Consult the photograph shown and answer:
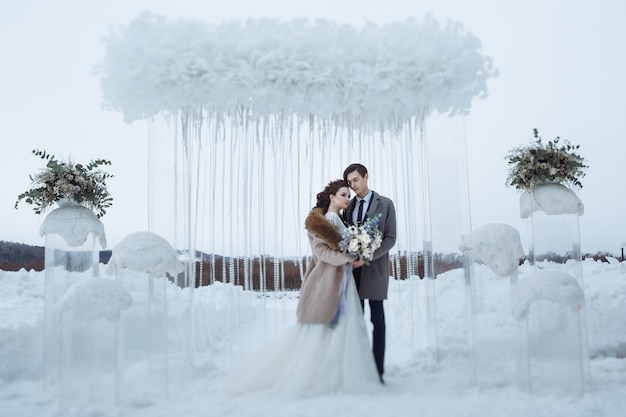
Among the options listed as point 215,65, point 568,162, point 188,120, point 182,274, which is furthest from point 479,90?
point 182,274

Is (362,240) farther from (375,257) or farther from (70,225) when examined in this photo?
(70,225)

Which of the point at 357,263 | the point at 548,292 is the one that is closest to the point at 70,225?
the point at 357,263

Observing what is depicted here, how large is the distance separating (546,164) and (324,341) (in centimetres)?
250

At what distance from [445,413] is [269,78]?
264 centimetres

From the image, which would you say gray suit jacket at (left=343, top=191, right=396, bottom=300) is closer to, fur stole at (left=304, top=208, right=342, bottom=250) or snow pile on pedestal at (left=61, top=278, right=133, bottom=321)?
fur stole at (left=304, top=208, right=342, bottom=250)

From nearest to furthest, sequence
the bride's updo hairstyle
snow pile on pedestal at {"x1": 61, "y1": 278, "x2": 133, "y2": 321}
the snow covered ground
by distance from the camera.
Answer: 1. the snow covered ground
2. snow pile on pedestal at {"x1": 61, "y1": 278, "x2": 133, "y2": 321}
3. the bride's updo hairstyle

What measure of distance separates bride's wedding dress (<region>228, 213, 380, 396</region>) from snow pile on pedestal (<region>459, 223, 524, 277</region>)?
1.07m

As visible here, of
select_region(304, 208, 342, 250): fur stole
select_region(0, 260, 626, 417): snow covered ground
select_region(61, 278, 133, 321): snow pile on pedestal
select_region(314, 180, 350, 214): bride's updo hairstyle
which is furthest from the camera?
select_region(314, 180, 350, 214): bride's updo hairstyle

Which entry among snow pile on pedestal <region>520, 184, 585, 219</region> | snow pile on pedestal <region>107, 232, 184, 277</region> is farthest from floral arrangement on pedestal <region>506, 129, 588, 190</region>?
snow pile on pedestal <region>107, 232, 184, 277</region>

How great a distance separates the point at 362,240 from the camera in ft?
11.8

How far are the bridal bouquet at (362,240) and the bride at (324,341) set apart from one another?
0.20 feet

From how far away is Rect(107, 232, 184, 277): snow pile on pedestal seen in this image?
3729mm

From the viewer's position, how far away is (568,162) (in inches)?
175

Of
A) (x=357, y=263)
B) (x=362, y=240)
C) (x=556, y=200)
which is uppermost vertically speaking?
(x=556, y=200)
